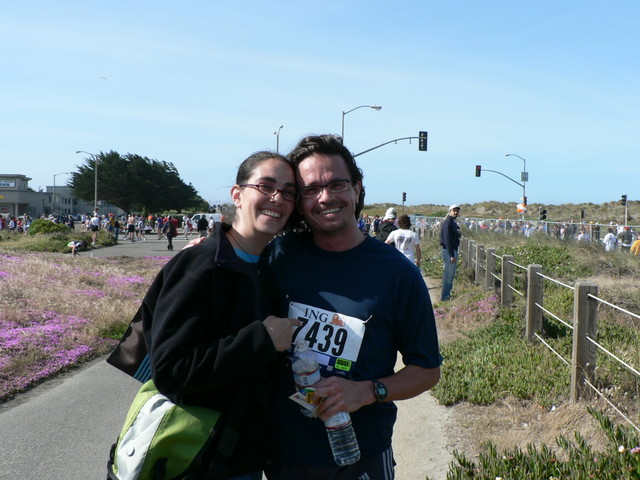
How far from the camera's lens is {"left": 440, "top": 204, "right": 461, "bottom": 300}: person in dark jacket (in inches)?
488

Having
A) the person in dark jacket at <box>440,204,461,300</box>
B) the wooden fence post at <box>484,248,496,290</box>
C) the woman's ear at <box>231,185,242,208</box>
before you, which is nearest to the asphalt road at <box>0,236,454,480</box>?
the woman's ear at <box>231,185,242,208</box>

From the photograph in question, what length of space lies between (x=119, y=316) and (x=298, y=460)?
7989 millimetres

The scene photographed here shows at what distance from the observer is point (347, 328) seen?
2.17m

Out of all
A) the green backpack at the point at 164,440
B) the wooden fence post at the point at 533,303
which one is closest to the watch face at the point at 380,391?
the green backpack at the point at 164,440

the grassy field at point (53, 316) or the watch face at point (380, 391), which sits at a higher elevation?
the watch face at point (380, 391)

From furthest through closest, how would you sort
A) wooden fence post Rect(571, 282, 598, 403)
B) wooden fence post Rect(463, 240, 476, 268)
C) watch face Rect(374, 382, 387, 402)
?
wooden fence post Rect(463, 240, 476, 268), wooden fence post Rect(571, 282, 598, 403), watch face Rect(374, 382, 387, 402)

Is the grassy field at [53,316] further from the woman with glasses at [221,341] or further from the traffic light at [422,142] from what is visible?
the traffic light at [422,142]

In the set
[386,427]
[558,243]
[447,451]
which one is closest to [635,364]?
[447,451]

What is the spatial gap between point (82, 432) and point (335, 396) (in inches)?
146

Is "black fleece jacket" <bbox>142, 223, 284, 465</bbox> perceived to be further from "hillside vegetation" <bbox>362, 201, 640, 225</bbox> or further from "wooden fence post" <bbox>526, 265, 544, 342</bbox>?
"hillside vegetation" <bbox>362, 201, 640, 225</bbox>

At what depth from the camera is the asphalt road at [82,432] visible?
4.30m

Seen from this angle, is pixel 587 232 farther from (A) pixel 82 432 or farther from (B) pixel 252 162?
(B) pixel 252 162

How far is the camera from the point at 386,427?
227cm

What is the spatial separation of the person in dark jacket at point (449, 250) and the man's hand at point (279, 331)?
10.5 meters
